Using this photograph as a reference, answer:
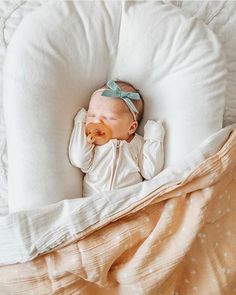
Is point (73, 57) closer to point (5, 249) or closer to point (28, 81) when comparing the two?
point (28, 81)

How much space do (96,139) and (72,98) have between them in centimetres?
13

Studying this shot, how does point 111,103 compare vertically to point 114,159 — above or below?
above

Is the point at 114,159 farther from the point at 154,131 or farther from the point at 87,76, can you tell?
the point at 87,76

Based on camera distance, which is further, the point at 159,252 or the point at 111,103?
the point at 111,103

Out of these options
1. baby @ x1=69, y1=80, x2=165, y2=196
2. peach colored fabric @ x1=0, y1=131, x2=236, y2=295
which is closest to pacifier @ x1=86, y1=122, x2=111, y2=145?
baby @ x1=69, y1=80, x2=165, y2=196

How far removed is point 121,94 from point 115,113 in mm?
52

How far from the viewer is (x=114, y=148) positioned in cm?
131

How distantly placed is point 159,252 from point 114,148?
0.97ft

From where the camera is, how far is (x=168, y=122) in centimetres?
133

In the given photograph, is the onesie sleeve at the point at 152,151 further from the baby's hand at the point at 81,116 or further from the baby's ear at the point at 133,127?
the baby's hand at the point at 81,116

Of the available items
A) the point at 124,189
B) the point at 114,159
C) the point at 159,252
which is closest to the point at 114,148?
the point at 114,159

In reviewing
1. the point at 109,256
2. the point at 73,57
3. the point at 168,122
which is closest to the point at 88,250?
the point at 109,256

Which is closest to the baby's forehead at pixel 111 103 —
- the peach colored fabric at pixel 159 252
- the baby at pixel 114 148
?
the baby at pixel 114 148

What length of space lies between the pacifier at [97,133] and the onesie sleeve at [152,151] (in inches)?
4.1
